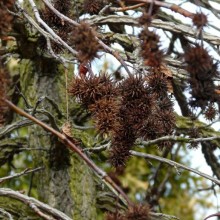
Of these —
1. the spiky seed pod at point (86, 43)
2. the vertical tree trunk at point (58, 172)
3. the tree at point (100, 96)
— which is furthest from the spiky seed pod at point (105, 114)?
the vertical tree trunk at point (58, 172)

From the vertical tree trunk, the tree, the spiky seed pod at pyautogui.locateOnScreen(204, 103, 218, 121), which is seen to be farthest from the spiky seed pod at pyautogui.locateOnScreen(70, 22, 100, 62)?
the vertical tree trunk

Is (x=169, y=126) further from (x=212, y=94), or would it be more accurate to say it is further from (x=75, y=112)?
(x=75, y=112)

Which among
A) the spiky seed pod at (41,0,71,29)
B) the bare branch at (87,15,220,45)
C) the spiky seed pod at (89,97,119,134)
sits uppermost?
the bare branch at (87,15,220,45)

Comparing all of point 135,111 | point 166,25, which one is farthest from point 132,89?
point 166,25

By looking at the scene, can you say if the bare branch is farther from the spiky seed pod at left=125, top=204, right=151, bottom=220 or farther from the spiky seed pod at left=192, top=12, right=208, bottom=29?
the spiky seed pod at left=125, top=204, right=151, bottom=220

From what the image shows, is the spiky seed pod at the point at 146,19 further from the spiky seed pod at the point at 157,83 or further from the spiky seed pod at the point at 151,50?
the spiky seed pod at the point at 157,83

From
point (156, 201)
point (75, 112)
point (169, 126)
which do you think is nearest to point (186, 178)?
point (156, 201)
